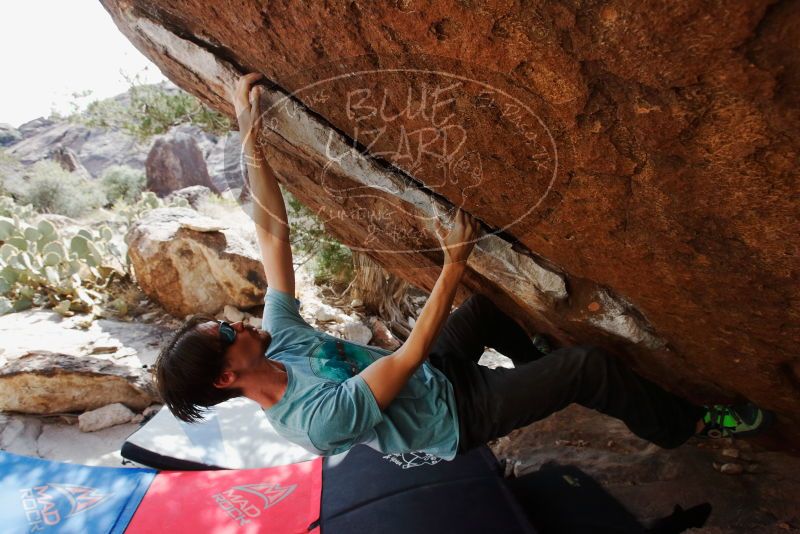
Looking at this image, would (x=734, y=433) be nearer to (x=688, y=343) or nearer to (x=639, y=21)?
(x=688, y=343)

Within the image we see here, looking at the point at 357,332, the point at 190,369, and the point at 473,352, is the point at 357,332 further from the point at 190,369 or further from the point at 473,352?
the point at 190,369

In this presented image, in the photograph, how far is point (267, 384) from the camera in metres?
1.67

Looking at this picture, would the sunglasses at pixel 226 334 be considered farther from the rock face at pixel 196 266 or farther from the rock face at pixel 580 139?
the rock face at pixel 196 266

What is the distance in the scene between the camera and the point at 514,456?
11.1 ft

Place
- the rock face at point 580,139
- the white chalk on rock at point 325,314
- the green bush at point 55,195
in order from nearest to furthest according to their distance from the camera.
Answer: the rock face at point 580,139 < the white chalk on rock at point 325,314 < the green bush at point 55,195

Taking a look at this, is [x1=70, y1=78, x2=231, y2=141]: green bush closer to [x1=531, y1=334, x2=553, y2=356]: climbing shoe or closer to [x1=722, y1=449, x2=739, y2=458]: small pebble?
→ [x1=531, y1=334, x2=553, y2=356]: climbing shoe

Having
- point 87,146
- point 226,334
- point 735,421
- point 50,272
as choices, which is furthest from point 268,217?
point 87,146

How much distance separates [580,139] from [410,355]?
905 millimetres

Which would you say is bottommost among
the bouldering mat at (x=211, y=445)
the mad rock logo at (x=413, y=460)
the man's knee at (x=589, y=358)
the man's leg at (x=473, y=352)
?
the bouldering mat at (x=211, y=445)

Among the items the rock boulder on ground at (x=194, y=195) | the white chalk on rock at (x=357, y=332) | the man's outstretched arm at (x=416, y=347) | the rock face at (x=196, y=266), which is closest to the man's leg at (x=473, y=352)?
the man's outstretched arm at (x=416, y=347)

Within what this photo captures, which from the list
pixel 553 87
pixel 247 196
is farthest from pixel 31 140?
pixel 553 87

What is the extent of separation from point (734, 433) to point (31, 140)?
3527 centimetres

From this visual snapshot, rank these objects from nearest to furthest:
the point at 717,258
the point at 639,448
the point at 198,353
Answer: the point at 717,258
the point at 198,353
the point at 639,448

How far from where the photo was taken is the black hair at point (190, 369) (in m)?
1.60
